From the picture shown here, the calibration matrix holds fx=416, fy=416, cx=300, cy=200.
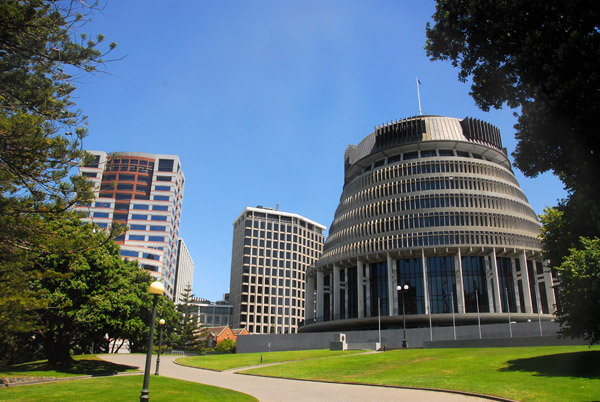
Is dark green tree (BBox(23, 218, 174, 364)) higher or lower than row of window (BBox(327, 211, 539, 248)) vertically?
lower

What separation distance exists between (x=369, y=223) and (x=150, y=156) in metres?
70.7

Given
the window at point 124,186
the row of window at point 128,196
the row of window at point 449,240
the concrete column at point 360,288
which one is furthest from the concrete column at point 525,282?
the window at point 124,186

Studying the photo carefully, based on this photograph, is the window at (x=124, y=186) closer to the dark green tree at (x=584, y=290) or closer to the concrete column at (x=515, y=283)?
the concrete column at (x=515, y=283)

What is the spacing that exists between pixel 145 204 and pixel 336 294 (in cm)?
6006

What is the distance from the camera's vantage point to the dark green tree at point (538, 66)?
1181 centimetres

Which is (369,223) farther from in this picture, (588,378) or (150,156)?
(150,156)

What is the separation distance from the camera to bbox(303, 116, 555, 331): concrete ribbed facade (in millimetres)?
66250

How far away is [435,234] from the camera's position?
67000 mm

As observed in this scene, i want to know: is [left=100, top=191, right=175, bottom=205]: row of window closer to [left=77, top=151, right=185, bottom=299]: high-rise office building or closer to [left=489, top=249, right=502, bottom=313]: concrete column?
[left=77, top=151, right=185, bottom=299]: high-rise office building

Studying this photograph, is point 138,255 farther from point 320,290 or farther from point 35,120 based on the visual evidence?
point 35,120

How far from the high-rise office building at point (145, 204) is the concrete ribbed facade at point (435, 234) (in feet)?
154

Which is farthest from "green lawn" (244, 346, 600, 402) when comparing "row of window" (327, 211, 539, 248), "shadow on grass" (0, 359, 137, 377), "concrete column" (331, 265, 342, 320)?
"concrete column" (331, 265, 342, 320)

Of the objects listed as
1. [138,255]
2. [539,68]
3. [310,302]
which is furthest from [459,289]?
[138,255]

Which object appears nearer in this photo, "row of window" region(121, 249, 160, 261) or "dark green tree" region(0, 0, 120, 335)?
"dark green tree" region(0, 0, 120, 335)
